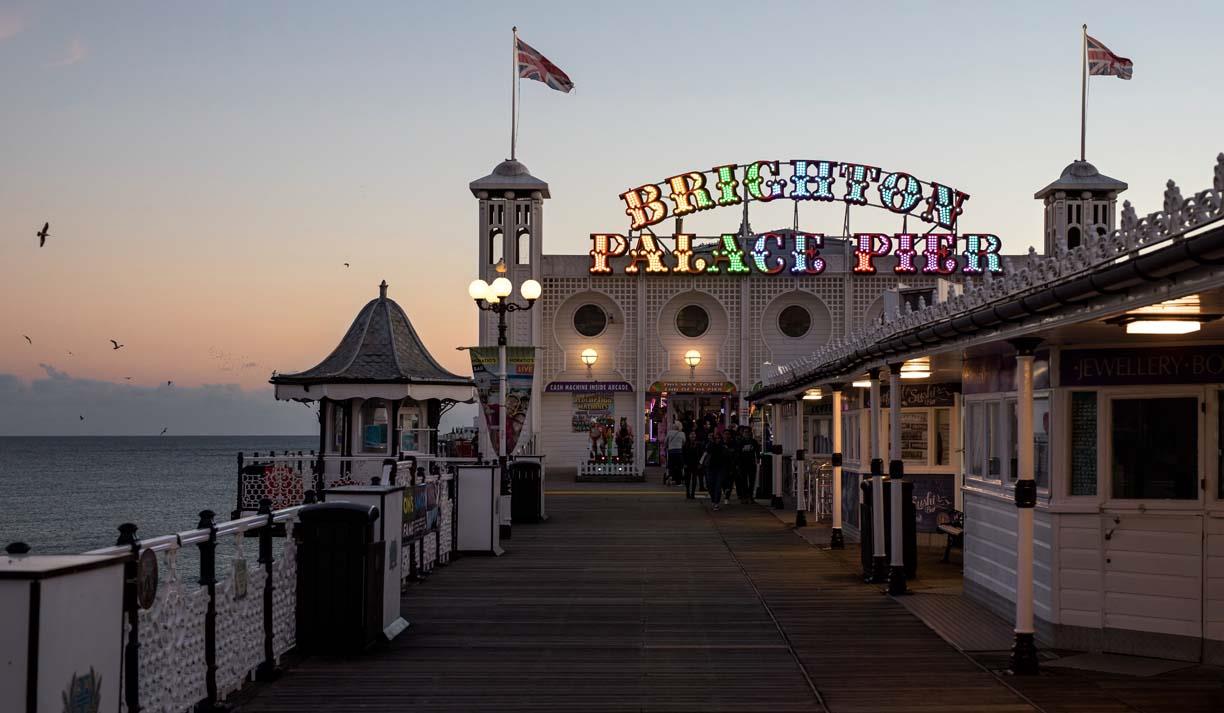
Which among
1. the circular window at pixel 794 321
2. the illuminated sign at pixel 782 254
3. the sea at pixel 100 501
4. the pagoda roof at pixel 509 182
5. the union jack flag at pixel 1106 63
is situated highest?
the union jack flag at pixel 1106 63

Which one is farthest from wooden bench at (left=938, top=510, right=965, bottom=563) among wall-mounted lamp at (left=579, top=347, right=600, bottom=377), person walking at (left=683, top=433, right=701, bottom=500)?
wall-mounted lamp at (left=579, top=347, right=600, bottom=377)

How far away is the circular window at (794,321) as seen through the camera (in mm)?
45250

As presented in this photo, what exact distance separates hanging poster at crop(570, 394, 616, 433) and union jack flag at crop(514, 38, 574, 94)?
1156 cm

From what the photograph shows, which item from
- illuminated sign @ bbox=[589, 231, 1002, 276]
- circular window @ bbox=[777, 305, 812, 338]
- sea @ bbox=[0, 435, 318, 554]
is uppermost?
illuminated sign @ bbox=[589, 231, 1002, 276]

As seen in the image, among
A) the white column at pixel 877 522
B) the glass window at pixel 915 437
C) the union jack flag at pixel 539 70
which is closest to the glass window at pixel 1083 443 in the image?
the white column at pixel 877 522

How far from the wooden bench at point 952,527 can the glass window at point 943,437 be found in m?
0.72

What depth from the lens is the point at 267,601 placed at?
9.34 meters

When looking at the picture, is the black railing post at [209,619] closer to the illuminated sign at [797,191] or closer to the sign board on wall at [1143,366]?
the sign board on wall at [1143,366]

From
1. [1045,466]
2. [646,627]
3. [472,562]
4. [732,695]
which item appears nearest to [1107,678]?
[1045,466]

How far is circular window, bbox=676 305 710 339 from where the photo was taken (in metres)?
45.2

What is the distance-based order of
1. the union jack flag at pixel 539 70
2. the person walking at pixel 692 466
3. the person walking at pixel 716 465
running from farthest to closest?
the union jack flag at pixel 539 70 → the person walking at pixel 692 466 → the person walking at pixel 716 465

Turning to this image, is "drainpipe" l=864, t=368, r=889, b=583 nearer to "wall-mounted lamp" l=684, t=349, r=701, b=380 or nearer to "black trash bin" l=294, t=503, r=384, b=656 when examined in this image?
"black trash bin" l=294, t=503, r=384, b=656

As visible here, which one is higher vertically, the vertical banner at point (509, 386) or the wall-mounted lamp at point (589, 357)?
the wall-mounted lamp at point (589, 357)

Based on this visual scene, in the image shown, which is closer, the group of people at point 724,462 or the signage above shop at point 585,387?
the group of people at point 724,462
